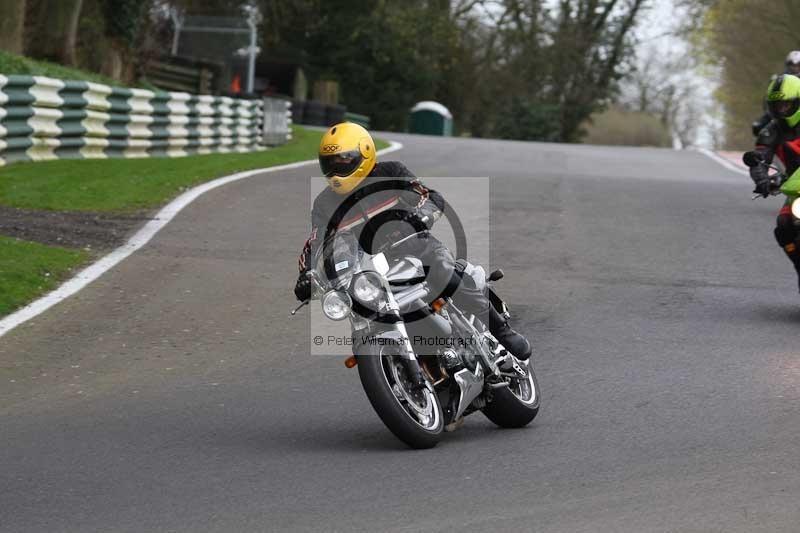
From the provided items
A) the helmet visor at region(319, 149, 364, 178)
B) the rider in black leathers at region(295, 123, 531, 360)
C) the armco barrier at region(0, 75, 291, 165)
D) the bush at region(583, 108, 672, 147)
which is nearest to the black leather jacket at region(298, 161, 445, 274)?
the rider in black leathers at region(295, 123, 531, 360)

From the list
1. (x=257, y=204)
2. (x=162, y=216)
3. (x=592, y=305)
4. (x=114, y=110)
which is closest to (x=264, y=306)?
(x=592, y=305)

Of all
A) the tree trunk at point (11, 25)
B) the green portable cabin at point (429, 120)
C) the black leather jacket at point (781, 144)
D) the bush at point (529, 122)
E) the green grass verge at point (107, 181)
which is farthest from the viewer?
the bush at point (529, 122)

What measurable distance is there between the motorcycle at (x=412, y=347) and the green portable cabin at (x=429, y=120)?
1830 inches

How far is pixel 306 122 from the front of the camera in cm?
4028

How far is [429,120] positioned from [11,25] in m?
29.8

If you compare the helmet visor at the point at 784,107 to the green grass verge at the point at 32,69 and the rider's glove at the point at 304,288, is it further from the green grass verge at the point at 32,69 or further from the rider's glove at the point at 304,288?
the green grass verge at the point at 32,69

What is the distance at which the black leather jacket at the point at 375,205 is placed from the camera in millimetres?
6656

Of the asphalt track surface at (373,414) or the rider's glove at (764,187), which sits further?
the rider's glove at (764,187)

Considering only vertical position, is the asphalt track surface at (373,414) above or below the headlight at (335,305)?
below

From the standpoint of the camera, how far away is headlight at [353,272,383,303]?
636cm

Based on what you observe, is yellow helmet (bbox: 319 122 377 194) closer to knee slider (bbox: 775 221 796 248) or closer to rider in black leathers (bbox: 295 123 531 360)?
rider in black leathers (bbox: 295 123 531 360)

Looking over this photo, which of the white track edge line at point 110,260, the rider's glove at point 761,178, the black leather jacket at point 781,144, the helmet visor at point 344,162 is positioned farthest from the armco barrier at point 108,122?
the helmet visor at point 344,162

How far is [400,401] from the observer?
646cm

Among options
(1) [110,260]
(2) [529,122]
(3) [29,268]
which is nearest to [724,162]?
(1) [110,260]
